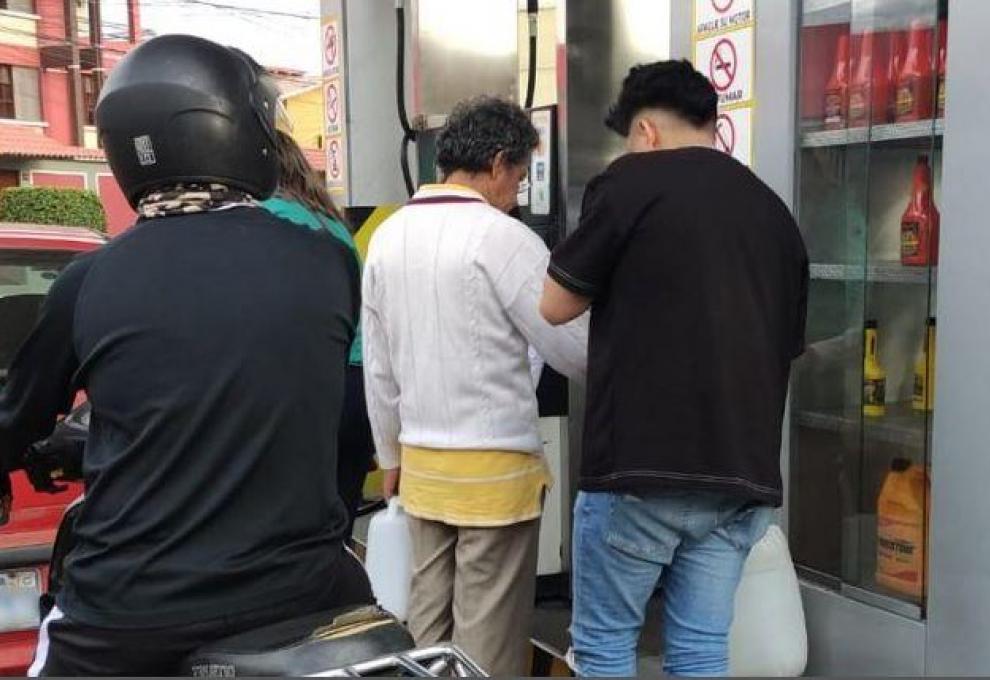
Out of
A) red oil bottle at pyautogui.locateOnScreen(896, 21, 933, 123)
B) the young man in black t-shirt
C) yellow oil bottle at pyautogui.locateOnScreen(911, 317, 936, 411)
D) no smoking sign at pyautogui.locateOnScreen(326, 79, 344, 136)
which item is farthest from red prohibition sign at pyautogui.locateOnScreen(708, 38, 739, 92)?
no smoking sign at pyautogui.locateOnScreen(326, 79, 344, 136)

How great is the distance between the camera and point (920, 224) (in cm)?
290

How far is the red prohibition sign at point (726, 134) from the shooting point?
332cm

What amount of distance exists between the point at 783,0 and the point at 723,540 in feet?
5.42

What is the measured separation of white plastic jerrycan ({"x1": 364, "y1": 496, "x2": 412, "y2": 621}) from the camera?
316 centimetres

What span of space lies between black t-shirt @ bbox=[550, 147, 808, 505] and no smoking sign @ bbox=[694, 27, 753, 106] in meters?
1.02

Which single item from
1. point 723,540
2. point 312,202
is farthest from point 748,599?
point 312,202

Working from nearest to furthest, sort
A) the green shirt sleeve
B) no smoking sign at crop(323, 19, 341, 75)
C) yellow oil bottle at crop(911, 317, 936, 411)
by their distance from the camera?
yellow oil bottle at crop(911, 317, 936, 411) → the green shirt sleeve → no smoking sign at crop(323, 19, 341, 75)

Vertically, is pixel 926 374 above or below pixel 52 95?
below

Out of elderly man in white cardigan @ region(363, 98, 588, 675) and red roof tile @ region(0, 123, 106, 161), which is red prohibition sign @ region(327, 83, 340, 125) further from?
red roof tile @ region(0, 123, 106, 161)

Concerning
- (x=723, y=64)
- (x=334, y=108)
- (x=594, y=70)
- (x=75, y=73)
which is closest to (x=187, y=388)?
(x=723, y=64)

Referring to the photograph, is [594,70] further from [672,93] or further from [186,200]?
[186,200]

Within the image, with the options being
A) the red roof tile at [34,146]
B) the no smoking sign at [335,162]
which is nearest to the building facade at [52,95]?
the red roof tile at [34,146]

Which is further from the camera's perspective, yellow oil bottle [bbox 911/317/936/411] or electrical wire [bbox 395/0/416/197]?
electrical wire [bbox 395/0/416/197]

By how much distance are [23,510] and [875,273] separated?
267 cm
